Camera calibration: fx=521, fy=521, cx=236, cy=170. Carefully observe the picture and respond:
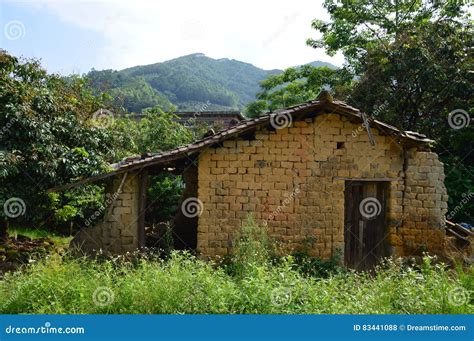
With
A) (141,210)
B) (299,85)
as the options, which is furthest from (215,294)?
(299,85)

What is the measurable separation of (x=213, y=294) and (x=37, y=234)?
9069 mm

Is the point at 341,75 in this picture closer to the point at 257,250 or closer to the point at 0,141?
the point at 257,250

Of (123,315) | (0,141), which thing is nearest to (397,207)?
(123,315)

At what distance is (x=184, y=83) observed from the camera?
42.1 m

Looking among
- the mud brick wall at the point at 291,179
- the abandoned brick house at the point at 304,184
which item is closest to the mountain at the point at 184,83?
Answer: the abandoned brick house at the point at 304,184

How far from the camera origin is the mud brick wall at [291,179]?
10258 mm

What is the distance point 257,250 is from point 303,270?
3.19 ft

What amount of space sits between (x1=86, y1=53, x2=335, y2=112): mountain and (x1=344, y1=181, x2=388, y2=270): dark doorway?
33.4 feet

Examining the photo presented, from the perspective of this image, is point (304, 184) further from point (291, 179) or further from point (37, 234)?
point (37, 234)

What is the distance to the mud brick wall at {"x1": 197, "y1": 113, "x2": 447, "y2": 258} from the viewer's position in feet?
33.7

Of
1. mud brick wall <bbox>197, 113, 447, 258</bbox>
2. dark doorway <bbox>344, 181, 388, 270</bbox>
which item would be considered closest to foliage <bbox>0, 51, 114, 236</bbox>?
mud brick wall <bbox>197, 113, 447, 258</bbox>

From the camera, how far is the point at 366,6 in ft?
62.2

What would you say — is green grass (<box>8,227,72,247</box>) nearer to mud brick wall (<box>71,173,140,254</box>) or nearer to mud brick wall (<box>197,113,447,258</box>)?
mud brick wall (<box>71,173,140,254</box>)

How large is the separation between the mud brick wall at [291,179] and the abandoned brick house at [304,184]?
0.02 meters
